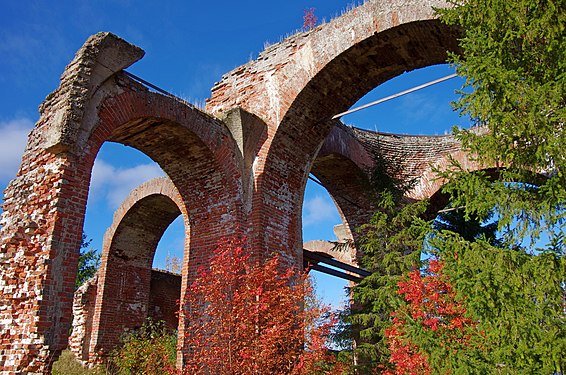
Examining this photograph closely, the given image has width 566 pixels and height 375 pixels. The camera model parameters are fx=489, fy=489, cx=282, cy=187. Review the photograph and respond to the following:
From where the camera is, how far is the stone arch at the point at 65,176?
20.0 ft

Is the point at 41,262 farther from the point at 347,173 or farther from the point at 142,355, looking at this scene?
the point at 347,173

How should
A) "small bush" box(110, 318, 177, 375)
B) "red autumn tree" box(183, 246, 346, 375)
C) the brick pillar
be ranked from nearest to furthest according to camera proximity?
the brick pillar
"red autumn tree" box(183, 246, 346, 375)
"small bush" box(110, 318, 177, 375)

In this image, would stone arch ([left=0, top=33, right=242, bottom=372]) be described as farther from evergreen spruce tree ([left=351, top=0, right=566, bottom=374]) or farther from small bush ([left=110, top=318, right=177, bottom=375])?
evergreen spruce tree ([left=351, top=0, right=566, bottom=374])

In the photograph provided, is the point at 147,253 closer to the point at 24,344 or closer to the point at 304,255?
the point at 304,255

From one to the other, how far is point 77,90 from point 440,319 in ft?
20.8

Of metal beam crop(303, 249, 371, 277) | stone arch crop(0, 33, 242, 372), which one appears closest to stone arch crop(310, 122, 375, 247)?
metal beam crop(303, 249, 371, 277)

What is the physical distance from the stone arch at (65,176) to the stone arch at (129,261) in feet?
11.8

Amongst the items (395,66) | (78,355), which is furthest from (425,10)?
(78,355)

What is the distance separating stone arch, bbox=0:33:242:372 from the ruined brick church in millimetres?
20

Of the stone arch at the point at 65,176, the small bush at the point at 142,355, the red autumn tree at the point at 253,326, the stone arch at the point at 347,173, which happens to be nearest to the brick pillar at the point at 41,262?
the stone arch at the point at 65,176

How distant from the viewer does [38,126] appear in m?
7.39

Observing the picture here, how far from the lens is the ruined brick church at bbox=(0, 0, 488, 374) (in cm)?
636

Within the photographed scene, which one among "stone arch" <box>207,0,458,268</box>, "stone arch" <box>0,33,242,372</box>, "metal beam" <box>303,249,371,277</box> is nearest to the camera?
"stone arch" <box>0,33,242,372</box>

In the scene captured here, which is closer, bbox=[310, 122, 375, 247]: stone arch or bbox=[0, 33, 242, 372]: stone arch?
Result: bbox=[0, 33, 242, 372]: stone arch
